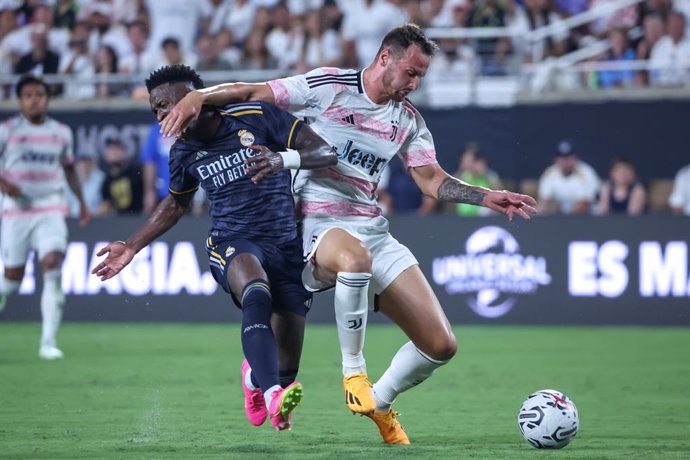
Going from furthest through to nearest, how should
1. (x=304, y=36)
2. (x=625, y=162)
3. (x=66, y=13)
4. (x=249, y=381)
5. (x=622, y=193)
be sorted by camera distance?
(x=66, y=13) < (x=304, y=36) < (x=622, y=193) < (x=625, y=162) < (x=249, y=381)

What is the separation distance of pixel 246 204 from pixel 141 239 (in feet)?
2.19

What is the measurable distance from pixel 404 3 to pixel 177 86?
39.2 ft

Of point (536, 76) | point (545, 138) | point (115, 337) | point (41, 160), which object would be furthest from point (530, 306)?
point (41, 160)

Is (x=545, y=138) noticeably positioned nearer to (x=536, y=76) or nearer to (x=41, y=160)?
(x=536, y=76)

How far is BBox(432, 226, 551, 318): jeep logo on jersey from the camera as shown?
15.9m

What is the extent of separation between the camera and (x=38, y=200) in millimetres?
13086

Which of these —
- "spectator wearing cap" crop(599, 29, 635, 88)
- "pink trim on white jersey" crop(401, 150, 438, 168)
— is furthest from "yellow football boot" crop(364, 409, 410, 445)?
"spectator wearing cap" crop(599, 29, 635, 88)

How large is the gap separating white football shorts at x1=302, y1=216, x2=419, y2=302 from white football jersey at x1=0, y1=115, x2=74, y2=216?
6.18 m

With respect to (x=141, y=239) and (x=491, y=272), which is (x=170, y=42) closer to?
(x=491, y=272)

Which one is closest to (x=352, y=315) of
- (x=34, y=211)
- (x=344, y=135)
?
(x=344, y=135)

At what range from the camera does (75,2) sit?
20547 millimetres

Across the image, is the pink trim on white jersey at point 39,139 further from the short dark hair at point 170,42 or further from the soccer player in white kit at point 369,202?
the soccer player in white kit at point 369,202

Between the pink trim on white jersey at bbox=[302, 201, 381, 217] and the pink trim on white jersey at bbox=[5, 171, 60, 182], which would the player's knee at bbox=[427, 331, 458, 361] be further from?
the pink trim on white jersey at bbox=[5, 171, 60, 182]

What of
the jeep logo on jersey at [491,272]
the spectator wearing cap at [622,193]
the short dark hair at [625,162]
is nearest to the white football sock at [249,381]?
the jeep logo on jersey at [491,272]
